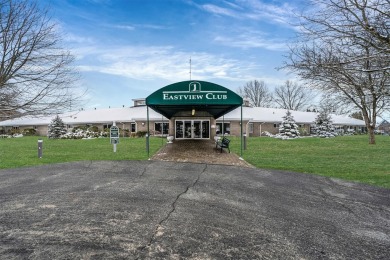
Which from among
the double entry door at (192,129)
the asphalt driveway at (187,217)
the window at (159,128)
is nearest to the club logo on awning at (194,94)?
the asphalt driveway at (187,217)

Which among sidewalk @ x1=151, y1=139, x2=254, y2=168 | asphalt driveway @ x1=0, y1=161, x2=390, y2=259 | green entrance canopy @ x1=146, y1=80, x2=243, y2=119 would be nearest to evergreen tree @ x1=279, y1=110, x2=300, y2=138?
sidewalk @ x1=151, y1=139, x2=254, y2=168

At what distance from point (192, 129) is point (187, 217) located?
25.3 metres

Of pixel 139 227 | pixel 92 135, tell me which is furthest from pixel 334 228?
pixel 92 135

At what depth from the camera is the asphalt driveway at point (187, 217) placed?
4.27 metres

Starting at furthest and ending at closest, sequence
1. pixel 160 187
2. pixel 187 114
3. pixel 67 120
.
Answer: pixel 67 120 < pixel 187 114 < pixel 160 187

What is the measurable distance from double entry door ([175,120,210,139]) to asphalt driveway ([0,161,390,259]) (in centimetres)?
2099

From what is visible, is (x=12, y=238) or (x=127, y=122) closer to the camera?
(x=12, y=238)

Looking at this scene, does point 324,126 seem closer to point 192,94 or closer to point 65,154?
point 192,94

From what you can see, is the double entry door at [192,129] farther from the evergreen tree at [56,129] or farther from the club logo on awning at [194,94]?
the evergreen tree at [56,129]

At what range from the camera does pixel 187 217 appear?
5.49 m

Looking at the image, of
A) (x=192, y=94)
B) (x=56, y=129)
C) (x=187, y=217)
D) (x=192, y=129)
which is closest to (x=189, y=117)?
(x=192, y=129)

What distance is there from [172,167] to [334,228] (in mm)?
6194

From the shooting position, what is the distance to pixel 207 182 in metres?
8.45

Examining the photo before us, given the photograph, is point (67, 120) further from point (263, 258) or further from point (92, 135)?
point (263, 258)
